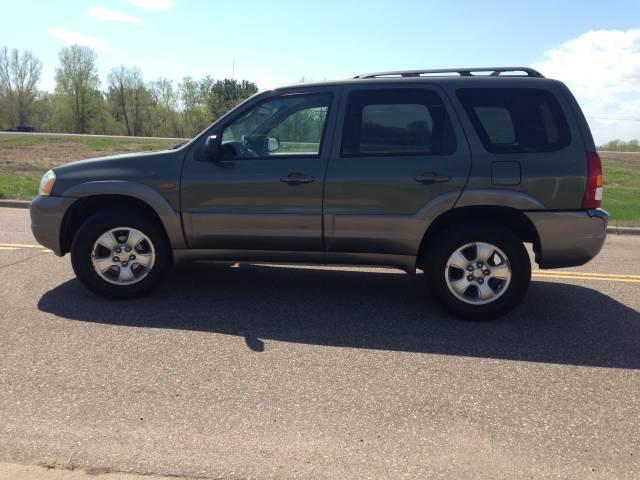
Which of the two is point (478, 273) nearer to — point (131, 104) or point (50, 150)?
point (50, 150)

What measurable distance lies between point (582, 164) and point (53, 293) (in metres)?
4.78

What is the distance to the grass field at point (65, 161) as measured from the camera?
1184 cm

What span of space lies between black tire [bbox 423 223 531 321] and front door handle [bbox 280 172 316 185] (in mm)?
1188

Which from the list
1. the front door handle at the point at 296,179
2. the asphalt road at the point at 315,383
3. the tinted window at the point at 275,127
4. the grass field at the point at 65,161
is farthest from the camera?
the grass field at the point at 65,161

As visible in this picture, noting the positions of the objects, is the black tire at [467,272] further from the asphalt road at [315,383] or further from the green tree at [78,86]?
the green tree at [78,86]

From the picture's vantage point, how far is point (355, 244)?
4625mm

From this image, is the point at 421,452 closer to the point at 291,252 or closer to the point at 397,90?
the point at 291,252

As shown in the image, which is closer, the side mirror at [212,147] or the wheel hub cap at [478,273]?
the wheel hub cap at [478,273]

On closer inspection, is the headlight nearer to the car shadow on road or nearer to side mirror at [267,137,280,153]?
the car shadow on road

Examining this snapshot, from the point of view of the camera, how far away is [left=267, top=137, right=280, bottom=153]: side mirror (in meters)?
4.75

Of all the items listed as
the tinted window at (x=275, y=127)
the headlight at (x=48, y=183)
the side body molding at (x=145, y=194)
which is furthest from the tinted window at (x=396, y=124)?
the headlight at (x=48, y=183)

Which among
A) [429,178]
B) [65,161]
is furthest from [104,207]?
[65,161]

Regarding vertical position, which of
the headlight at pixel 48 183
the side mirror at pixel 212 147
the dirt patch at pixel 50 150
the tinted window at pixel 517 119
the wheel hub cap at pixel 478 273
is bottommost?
the wheel hub cap at pixel 478 273

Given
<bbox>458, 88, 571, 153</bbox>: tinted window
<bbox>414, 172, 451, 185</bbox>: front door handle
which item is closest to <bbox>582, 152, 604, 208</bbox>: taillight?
<bbox>458, 88, 571, 153</bbox>: tinted window
